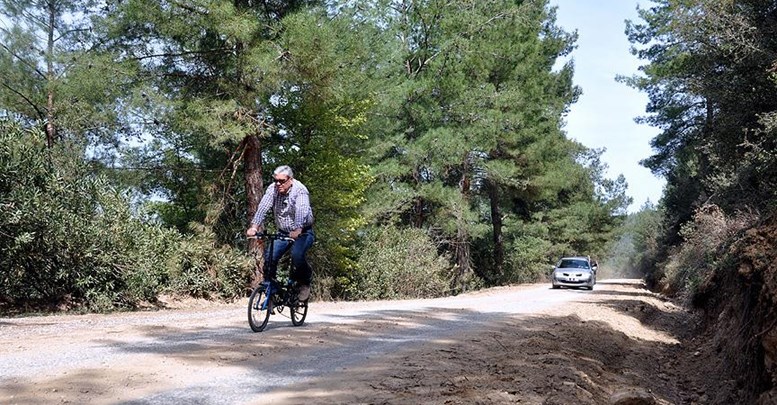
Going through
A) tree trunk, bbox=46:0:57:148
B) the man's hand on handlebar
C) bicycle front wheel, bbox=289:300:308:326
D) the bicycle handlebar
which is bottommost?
bicycle front wheel, bbox=289:300:308:326

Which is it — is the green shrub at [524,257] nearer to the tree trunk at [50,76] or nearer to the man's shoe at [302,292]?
the tree trunk at [50,76]

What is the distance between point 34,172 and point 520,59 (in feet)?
89.4

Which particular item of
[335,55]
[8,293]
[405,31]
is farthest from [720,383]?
[405,31]

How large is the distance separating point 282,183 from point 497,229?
3265cm

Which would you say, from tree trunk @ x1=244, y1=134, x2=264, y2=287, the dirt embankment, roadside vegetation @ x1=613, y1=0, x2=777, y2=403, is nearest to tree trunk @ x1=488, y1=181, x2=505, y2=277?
roadside vegetation @ x1=613, y1=0, x2=777, y2=403

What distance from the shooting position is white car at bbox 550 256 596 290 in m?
26.7

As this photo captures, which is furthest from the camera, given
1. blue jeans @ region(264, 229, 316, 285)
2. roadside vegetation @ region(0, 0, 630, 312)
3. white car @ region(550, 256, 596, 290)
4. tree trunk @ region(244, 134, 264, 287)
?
white car @ region(550, 256, 596, 290)

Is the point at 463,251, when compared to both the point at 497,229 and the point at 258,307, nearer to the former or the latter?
the point at 497,229

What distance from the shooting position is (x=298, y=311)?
27.8 feet

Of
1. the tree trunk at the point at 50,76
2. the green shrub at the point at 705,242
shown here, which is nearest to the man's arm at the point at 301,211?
the green shrub at the point at 705,242

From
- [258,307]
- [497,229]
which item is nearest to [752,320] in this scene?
[258,307]

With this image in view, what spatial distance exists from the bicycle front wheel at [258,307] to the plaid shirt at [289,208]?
863 mm

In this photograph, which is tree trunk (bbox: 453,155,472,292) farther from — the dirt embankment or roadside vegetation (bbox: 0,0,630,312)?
the dirt embankment

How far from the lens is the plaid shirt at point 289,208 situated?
7688mm
